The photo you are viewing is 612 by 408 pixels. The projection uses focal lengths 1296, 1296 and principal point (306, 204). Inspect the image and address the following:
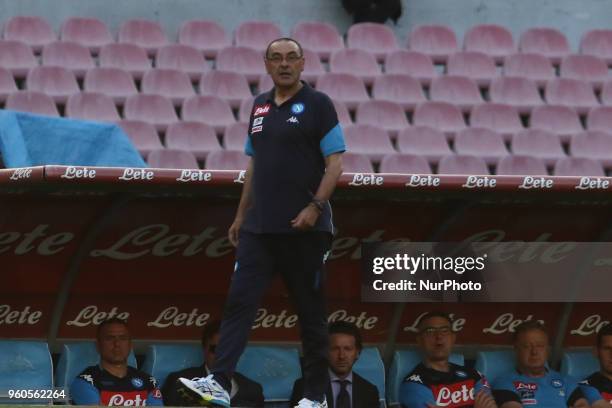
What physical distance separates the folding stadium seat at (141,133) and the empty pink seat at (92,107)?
0.23 metres

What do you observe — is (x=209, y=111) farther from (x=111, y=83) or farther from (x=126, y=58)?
(x=126, y=58)

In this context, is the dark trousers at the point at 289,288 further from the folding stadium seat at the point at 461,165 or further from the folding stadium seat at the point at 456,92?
the folding stadium seat at the point at 456,92

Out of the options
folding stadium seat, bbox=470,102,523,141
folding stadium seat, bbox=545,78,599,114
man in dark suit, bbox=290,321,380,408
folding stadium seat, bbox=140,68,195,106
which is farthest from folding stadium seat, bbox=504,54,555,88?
man in dark suit, bbox=290,321,380,408

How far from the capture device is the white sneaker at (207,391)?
5445mm

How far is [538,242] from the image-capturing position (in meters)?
7.75

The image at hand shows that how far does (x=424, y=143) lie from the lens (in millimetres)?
12617

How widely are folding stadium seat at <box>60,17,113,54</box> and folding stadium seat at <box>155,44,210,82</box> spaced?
2.01 feet

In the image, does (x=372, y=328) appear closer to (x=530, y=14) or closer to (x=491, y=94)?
(x=491, y=94)

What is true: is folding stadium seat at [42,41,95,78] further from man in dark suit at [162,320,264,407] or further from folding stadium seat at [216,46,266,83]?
man in dark suit at [162,320,264,407]

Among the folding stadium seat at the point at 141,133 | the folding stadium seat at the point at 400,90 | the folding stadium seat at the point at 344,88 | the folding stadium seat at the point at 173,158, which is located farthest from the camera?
the folding stadium seat at the point at 400,90

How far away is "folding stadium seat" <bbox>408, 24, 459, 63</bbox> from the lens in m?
14.1

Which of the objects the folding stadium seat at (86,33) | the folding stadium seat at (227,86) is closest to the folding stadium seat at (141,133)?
the folding stadium seat at (227,86)

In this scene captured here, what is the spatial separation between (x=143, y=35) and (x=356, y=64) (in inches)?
88.5

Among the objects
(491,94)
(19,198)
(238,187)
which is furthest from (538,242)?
(491,94)
